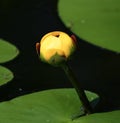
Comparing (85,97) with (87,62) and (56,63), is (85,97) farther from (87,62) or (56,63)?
(87,62)

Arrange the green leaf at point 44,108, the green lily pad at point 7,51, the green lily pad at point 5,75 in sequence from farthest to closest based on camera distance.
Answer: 1. the green lily pad at point 7,51
2. the green lily pad at point 5,75
3. the green leaf at point 44,108

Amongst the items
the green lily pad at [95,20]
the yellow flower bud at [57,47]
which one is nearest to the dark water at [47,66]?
the green lily pad at [95,20]

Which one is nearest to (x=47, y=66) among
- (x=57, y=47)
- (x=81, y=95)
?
(x=81, y=95)

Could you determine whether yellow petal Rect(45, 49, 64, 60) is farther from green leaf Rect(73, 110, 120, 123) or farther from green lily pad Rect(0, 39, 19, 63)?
green lily pad Rect(0, 39, 19, 63)

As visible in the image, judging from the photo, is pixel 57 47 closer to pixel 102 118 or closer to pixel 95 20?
pixel 102 118

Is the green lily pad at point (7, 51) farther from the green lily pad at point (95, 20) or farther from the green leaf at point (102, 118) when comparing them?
the green leaf at point (102, 118)

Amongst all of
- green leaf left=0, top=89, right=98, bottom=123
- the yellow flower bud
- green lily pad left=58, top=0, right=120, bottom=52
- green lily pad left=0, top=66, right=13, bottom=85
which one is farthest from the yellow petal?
green lily pad left=58, top=0, right=120, bottom=52

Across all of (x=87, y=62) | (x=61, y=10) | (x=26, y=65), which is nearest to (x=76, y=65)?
(x=87, y=62)
